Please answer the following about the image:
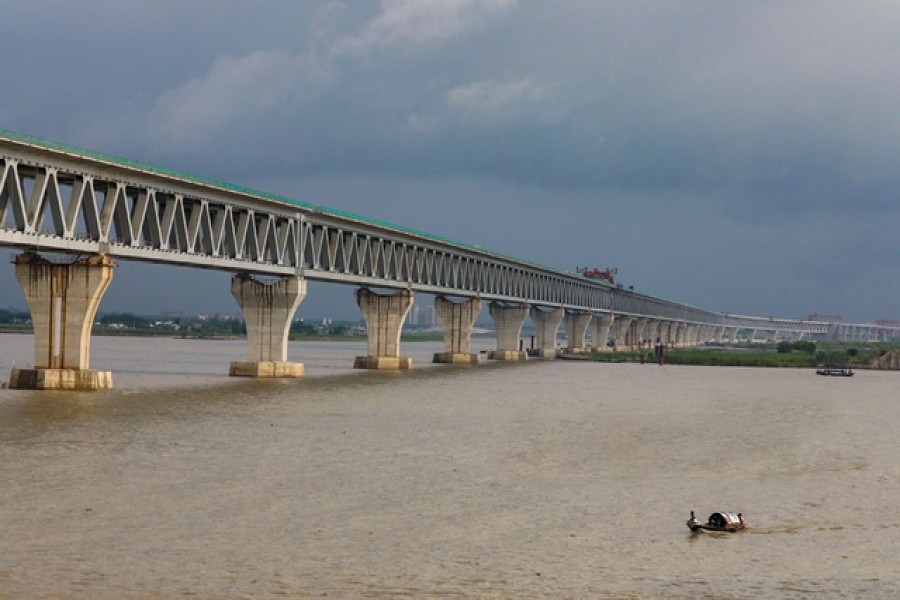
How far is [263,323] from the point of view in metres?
101

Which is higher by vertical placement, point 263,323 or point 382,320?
point 382,320

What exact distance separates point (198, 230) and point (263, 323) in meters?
16.5

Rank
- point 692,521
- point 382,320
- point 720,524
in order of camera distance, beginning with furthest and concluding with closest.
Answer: point 382,320, point 692,521, point 720,524

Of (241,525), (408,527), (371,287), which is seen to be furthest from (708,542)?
(371,287)

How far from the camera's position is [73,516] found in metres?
31.7

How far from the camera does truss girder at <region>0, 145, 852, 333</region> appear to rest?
67312 millimetres

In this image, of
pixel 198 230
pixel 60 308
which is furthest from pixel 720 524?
pixel 198 230

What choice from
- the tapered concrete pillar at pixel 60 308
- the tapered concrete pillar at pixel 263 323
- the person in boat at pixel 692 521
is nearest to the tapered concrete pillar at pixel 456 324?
the tapered concrete pillar at pixel 263 323

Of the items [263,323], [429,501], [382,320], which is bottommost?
[429,501]

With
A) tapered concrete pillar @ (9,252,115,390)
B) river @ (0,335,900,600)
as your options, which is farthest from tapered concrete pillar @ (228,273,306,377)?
tapered concrete pillar @ (9,252,115,390)

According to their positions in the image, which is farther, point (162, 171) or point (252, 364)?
point (252, 364)

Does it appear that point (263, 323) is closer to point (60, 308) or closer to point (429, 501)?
point (60, 308)

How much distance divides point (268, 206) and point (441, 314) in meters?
66.7

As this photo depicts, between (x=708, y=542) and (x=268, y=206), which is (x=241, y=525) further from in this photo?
(x=268, y=206)
